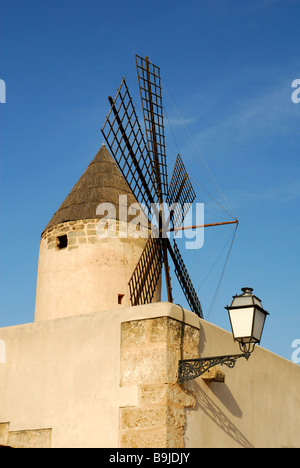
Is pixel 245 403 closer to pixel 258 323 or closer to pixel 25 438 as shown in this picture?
pixel 258 323

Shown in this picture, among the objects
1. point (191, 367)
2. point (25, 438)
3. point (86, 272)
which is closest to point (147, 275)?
point (86, 272)

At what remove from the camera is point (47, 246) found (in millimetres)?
8820

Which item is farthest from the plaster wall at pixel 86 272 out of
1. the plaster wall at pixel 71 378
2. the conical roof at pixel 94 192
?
the plaster wall at pixel 71 378

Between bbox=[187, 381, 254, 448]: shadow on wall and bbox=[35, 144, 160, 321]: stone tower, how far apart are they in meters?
2.67

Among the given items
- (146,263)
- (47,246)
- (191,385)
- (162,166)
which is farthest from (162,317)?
(162,166)

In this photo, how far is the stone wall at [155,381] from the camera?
4.93 meters

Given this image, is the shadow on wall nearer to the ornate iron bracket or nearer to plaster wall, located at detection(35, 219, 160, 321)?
the ornate iron bracket

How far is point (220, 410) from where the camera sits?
5.70 meters

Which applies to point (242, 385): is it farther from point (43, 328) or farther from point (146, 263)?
point (146, 263)

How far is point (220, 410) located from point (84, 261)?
128 inches

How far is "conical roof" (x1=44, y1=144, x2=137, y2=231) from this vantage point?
882 centimetres

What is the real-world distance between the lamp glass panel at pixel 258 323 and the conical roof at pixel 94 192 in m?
4.09

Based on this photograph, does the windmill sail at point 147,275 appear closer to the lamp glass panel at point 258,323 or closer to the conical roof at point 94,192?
the conical roof at point 94,192
